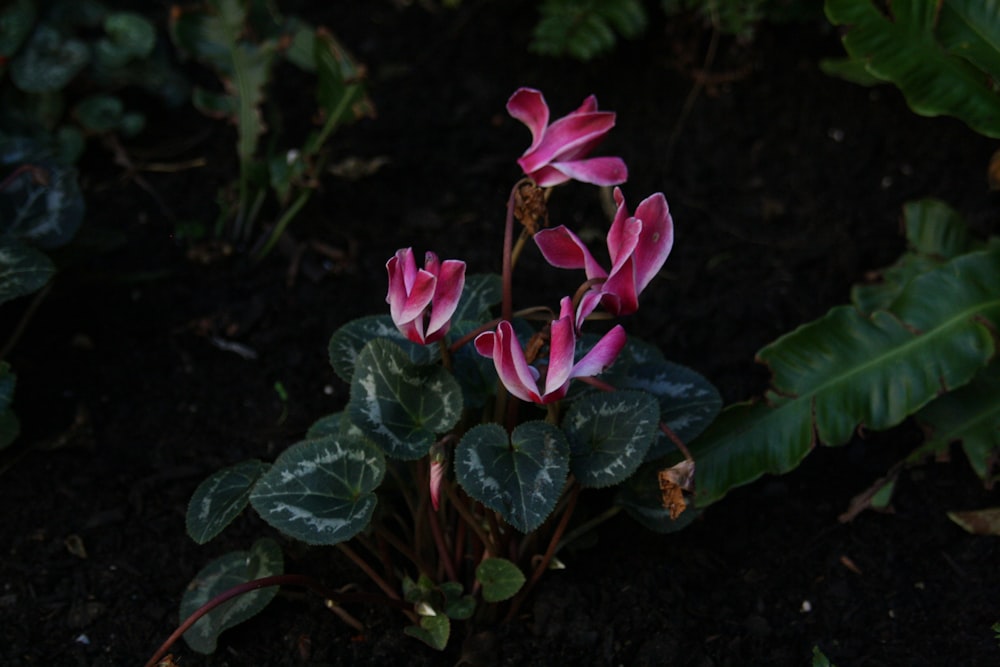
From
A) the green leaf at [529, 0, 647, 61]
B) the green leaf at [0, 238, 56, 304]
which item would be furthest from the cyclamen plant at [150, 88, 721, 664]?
the green leaf at [529, 0, 647, 61]

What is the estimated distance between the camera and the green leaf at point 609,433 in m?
1.87

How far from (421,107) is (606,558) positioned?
65.5 inches

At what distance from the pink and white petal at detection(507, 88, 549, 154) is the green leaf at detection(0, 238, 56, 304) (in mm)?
1083

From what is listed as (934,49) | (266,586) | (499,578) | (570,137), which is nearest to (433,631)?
(499,578)

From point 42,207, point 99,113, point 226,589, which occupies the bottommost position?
point 226,589

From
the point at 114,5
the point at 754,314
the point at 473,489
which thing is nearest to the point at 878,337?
the point at 754,314

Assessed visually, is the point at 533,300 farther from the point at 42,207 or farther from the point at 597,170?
the point at 42,207

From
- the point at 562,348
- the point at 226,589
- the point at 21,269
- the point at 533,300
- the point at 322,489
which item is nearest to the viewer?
the point at 562,348

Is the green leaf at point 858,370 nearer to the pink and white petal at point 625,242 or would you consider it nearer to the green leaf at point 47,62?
the pink and white petal at point 625,242

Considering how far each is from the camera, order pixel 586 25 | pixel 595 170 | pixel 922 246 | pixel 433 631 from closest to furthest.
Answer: pixel 595 170, pixel 433 631, pixel 922 246, pixel 586 25

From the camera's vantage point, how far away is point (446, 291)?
1.70m

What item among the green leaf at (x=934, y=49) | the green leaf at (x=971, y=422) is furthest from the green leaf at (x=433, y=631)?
the green leaf at (x=934, y=49)

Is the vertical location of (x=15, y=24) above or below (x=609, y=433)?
below

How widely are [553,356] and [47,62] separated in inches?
79.4
